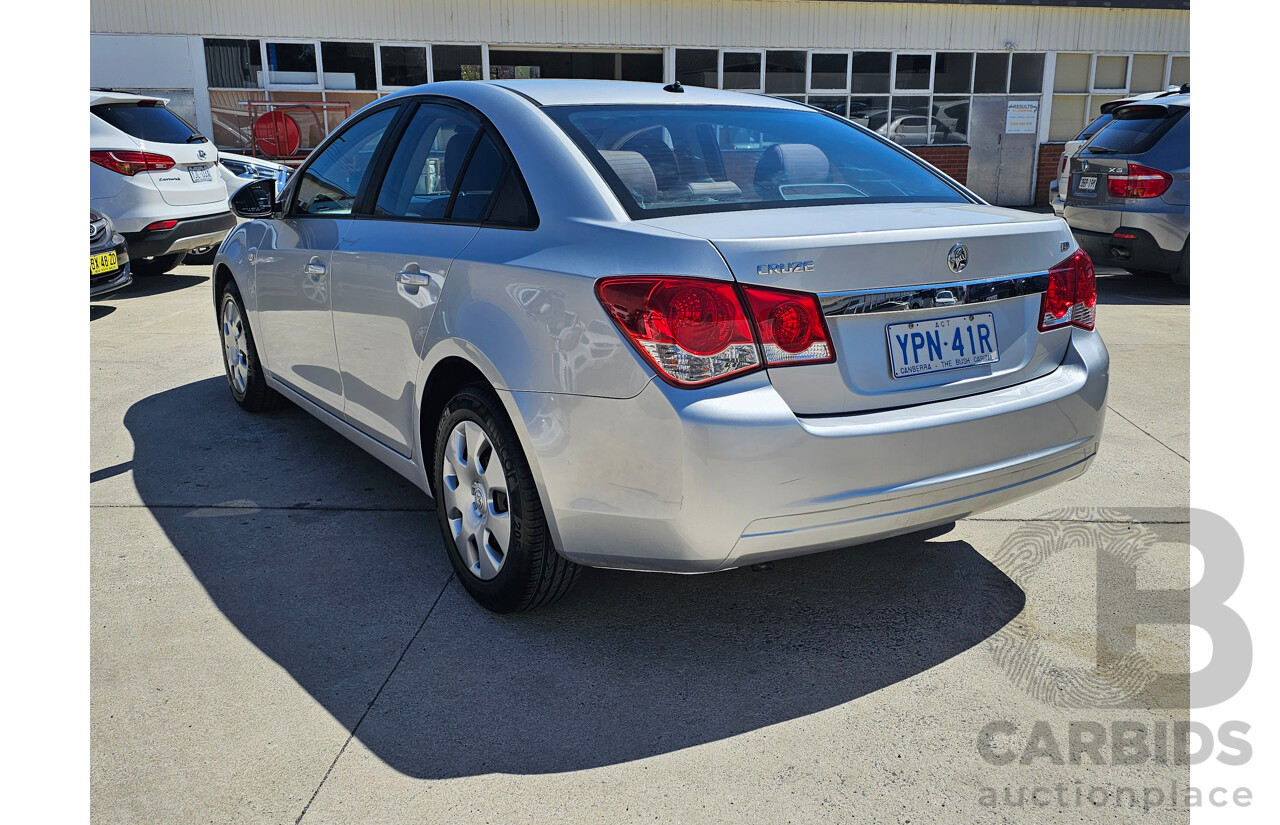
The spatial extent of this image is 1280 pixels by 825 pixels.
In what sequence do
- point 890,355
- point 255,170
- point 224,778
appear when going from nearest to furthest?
point 224,778
point 890,355
point 255,170

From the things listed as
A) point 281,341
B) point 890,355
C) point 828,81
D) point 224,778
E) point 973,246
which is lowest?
point 224,778

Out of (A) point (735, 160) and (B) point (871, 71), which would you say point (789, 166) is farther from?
(B) point (871, 71)

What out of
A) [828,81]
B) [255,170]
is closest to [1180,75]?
[828,81]

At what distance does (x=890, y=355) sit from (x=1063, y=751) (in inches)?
42.3

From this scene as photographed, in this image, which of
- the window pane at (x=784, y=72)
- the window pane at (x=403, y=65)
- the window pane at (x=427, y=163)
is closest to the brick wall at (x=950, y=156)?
the window pane at (x=784, y=72)

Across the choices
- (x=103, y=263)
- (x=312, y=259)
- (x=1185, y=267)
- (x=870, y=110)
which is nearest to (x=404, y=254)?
(x=312, y=259)

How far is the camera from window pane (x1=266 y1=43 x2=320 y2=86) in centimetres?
1697

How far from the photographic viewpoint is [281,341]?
14.7 ft

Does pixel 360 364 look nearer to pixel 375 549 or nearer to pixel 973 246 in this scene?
pixel 375 549

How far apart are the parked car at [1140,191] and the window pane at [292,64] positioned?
42.2 feet

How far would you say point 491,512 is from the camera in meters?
3.03

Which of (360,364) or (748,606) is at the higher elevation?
(360,364)

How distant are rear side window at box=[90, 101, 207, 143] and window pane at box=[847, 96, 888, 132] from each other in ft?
41.9

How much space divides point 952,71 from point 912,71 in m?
0.83
